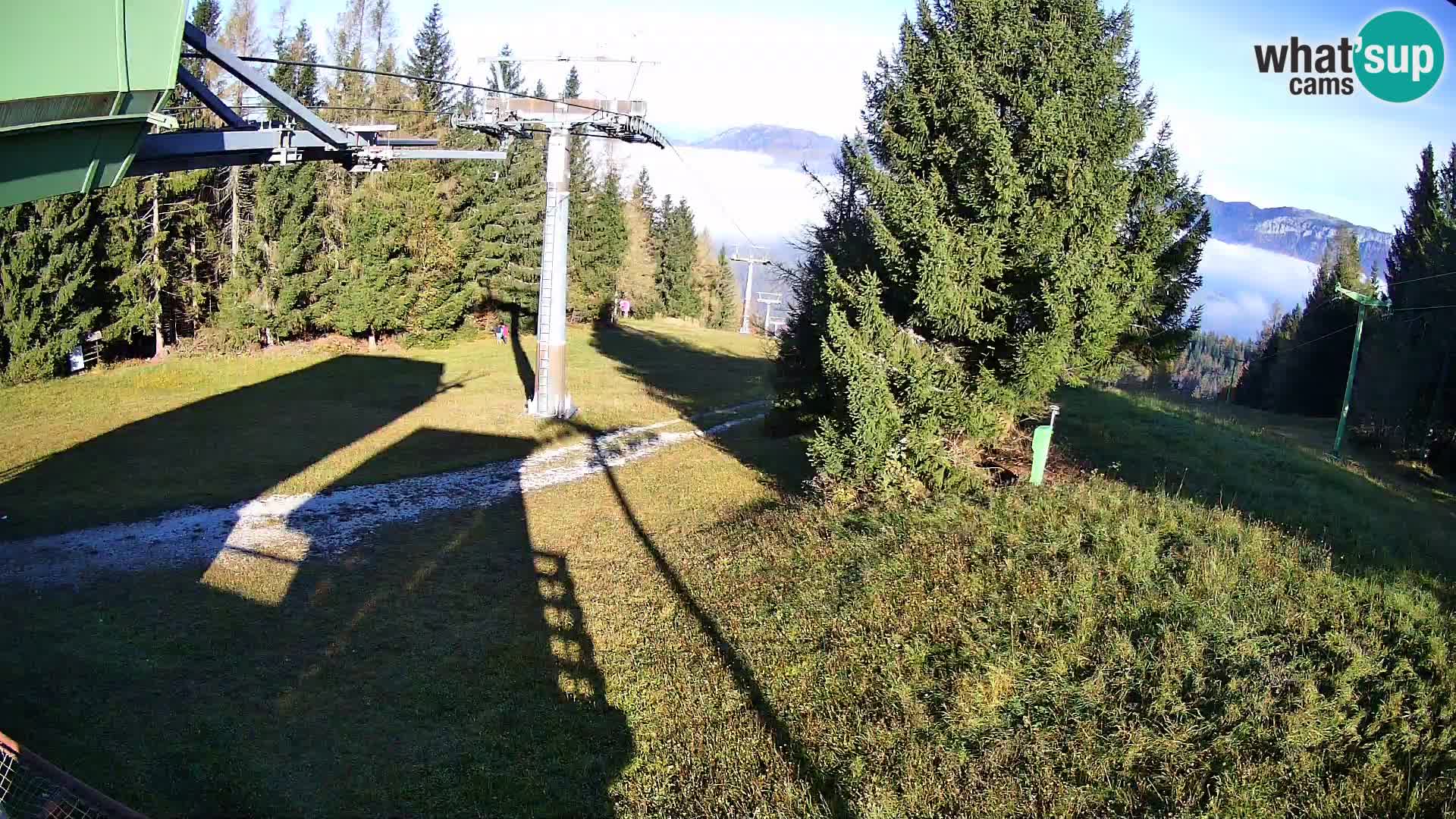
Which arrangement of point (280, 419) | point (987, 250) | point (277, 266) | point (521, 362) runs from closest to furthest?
point (987, 250), point (280, 419), point (277, 266), point (521, 362)

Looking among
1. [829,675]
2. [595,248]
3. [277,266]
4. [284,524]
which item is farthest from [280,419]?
[595,248]

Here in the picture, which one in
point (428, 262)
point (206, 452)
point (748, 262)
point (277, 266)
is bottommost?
point (206, 452)

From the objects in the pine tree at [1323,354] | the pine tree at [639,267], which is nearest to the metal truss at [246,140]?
the pine tree at [1323,354]

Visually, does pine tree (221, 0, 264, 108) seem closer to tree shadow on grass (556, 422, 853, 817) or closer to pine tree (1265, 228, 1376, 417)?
tree shadow on grass (556, 422, 853, 817)

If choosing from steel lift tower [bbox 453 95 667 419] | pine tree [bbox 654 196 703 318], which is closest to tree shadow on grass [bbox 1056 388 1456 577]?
steel lift tower [bbox 453 95 667 419]

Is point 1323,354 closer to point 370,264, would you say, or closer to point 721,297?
point 721,297

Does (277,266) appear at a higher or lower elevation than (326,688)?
higher
